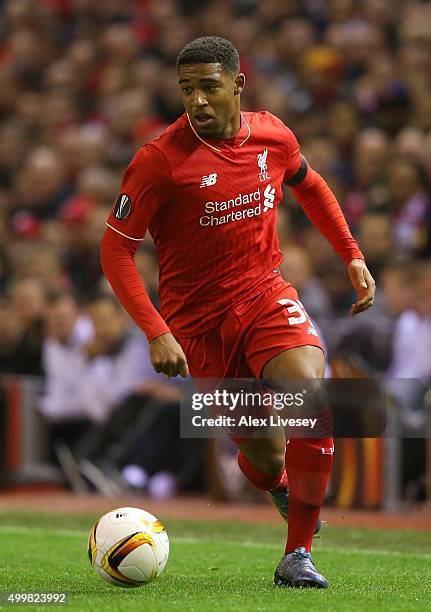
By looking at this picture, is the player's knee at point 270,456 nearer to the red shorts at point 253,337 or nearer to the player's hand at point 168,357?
the red shorts at point 253,337

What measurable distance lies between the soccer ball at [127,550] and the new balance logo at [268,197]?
158cm

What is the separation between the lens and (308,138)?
→ 13008 millimetres

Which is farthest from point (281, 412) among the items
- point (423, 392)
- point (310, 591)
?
point (423, 392)

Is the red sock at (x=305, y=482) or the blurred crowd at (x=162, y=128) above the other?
the blurred crowd at (x=162, y=128)

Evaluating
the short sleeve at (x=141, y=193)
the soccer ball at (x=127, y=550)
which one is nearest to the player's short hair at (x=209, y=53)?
the short sleeve at (x=141, y=193)

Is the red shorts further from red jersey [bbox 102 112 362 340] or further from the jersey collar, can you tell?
the jersey collar

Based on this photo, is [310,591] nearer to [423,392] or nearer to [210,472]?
[423,392]

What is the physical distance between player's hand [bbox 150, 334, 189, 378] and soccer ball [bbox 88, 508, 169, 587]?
738mm

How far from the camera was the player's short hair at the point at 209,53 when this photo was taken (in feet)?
→ 18.8

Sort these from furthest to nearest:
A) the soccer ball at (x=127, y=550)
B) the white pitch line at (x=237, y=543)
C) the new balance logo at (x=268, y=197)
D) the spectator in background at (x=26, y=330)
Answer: the spectator in background at (x=26, y=330)
the white pitch line at (x=237, y=543)
the new balance logo at (x=268, y=197)
the soccer ball at (x=127, y=550)

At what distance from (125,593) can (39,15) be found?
46.6ft

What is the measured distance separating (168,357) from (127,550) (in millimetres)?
860

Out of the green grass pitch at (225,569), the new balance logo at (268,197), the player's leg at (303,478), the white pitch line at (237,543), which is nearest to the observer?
the green grass pitch at (225,569)

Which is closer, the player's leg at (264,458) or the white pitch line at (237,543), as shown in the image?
the player's leg at (264,458)
